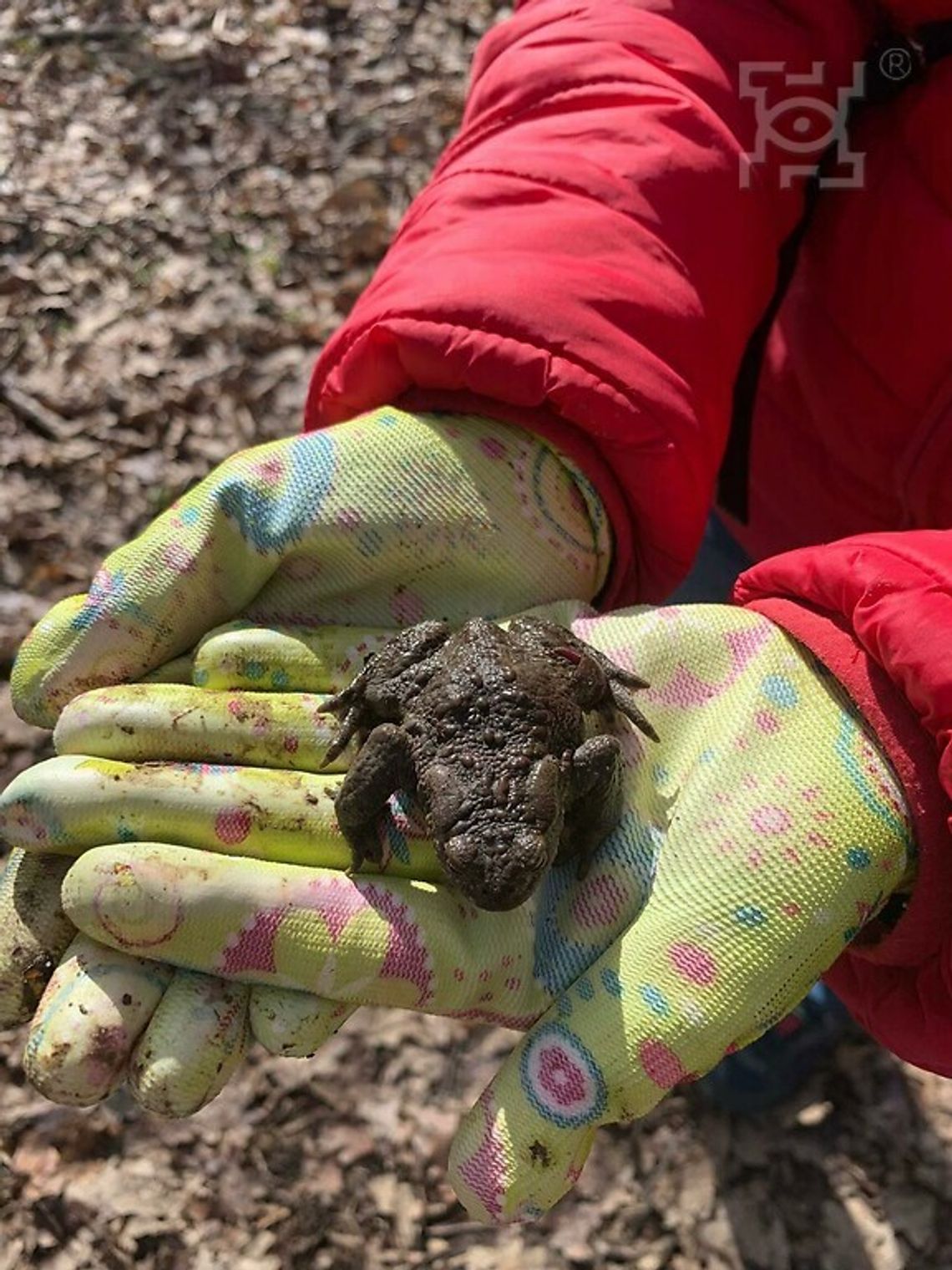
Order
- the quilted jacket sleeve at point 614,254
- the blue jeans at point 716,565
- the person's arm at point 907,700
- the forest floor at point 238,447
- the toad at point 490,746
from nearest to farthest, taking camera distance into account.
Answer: the person's arm at point 907,700, the toad at point 490,746, the quilted jacket sleeve at point 614,254, the forest floor at point 238,447, the blue jeans at point 716,565

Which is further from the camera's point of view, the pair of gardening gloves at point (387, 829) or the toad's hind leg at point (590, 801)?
the toad's hind leg at point (590, 801)

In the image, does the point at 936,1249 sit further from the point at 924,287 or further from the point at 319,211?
the point at 319,211

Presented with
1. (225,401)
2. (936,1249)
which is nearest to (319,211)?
(225,401)

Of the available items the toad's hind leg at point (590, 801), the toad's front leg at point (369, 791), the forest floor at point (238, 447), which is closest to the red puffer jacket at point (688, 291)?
the toad's hind leg at point (590, 801)
